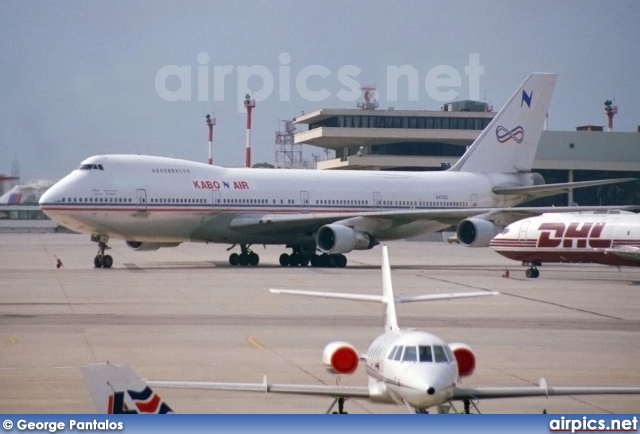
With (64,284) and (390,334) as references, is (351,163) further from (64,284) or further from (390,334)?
(390,334)

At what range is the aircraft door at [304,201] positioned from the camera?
168 feet

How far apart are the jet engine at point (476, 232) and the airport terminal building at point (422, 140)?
1887 inches

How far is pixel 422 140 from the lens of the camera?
369 ft

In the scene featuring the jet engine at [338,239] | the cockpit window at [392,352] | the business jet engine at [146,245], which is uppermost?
the cockpit window at [392,352]

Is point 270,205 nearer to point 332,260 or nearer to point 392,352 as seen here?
point 332,260

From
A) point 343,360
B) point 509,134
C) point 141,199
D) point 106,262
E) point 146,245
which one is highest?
point 509,134

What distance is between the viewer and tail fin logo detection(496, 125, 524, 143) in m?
59.3

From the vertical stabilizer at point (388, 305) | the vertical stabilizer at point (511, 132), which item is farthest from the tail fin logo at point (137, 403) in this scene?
the vertical stabilizer at point (511, 132)

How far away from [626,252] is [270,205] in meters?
16.3

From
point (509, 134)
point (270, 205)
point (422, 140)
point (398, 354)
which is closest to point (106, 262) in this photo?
point (270, 205)

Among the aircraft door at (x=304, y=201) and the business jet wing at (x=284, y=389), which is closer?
the business jet wing at (x=284, y=389)

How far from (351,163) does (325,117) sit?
10.0m

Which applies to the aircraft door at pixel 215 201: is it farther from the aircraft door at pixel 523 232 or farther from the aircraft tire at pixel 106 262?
the aircraft door at pixel 523 232

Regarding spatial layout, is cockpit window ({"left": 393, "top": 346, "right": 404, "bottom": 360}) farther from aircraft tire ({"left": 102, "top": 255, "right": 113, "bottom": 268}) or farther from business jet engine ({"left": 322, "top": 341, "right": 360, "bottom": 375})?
aircraft tire ({"left": 102, "top": 255, "right": 113, "bottom": 268})
